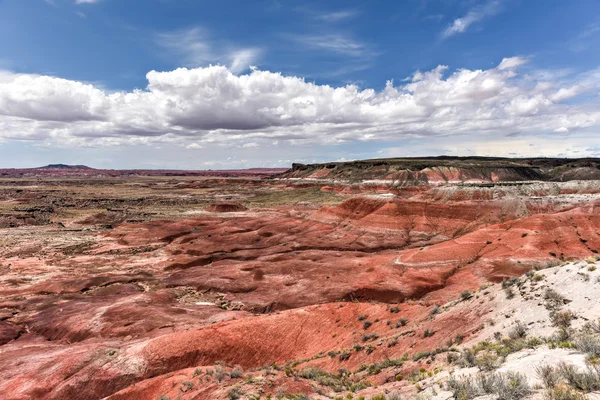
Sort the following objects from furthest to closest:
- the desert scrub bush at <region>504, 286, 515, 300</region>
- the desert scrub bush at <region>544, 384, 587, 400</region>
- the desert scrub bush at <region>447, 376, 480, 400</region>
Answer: the desert scrub bush at <region>504, 286, 515, 300</region>, the desert scrub bush at <region>447, 376, 480, 400</region>, the desert scrub bush at <region>544, 384, 587, 400</region>

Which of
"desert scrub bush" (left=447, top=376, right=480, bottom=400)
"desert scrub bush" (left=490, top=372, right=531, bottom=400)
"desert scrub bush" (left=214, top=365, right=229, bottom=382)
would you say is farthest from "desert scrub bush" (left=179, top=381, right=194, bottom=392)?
"desert scrub bush" (left=490, top=372, right=531, bottom=400)

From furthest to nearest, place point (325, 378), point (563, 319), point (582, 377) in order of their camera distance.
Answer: point (325, 378), point (563, 319), point (582, 377)

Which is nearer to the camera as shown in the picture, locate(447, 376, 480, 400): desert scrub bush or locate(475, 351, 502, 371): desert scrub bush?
locate(447, 376, 480, 400): desert scrub bush

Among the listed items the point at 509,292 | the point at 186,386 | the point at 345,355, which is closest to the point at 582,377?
the point at 509,292

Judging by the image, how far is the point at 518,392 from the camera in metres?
6.96

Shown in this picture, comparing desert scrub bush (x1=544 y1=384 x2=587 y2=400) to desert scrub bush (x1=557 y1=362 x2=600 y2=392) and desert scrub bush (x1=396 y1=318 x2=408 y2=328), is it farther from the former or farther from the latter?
desert scrub bush (x1=396 y1=318 x2=408 y2=328)

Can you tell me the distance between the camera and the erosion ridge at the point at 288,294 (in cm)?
1369

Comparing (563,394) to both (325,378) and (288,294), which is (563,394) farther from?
(288,294)

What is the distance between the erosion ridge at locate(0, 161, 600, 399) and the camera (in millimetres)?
13688

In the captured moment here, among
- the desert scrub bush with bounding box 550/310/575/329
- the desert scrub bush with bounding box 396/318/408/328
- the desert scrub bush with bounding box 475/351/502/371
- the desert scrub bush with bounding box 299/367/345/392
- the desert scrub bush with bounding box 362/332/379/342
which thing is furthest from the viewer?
the desert scrub bush with bounding box 396/318/408/328

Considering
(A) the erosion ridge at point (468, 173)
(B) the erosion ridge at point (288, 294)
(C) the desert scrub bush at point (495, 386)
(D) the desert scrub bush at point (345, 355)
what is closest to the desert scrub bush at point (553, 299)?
(B) the erosion ridge at point (288, 294)

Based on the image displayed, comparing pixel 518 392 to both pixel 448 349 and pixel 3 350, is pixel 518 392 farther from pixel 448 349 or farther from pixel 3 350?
pixel 3 350

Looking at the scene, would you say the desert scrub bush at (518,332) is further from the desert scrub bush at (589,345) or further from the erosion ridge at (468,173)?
the erosion ridge at (468,173)

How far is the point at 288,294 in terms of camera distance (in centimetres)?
3425
